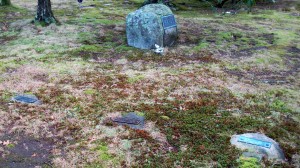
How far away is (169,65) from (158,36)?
141 cm

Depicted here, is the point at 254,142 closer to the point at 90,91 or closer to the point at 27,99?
the point at 90,91

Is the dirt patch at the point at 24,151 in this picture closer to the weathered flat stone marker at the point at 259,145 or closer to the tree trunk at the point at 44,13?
the weathered flat stone marker at the point at 259,145

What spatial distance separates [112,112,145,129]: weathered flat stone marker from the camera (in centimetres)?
521

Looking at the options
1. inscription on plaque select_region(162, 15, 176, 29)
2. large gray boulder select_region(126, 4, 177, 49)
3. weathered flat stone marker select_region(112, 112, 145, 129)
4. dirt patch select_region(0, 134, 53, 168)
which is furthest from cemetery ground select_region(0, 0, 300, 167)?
inscription on plaque select_region(162, 15, 176, 29)

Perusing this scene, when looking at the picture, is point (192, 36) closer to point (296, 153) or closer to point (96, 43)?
point (96, 43)

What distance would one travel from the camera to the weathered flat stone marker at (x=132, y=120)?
521 centimetres

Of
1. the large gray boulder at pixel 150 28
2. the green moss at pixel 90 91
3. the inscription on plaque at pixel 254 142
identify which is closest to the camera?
the inscription on plaque at pixel 254 142

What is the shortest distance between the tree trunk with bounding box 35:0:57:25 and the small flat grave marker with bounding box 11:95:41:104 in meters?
5.69

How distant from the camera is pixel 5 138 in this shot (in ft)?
15.7

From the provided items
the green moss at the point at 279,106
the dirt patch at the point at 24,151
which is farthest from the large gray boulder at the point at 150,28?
the dirt patch at the point at 24,151

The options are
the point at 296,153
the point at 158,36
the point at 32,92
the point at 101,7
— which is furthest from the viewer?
the point at 101,7

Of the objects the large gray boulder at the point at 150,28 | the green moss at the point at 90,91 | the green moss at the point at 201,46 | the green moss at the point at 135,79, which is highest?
the large gray boulder at the point at 150,28

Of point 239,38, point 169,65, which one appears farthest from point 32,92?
point 239,38

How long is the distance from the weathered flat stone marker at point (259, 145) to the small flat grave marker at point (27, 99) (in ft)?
11.9
